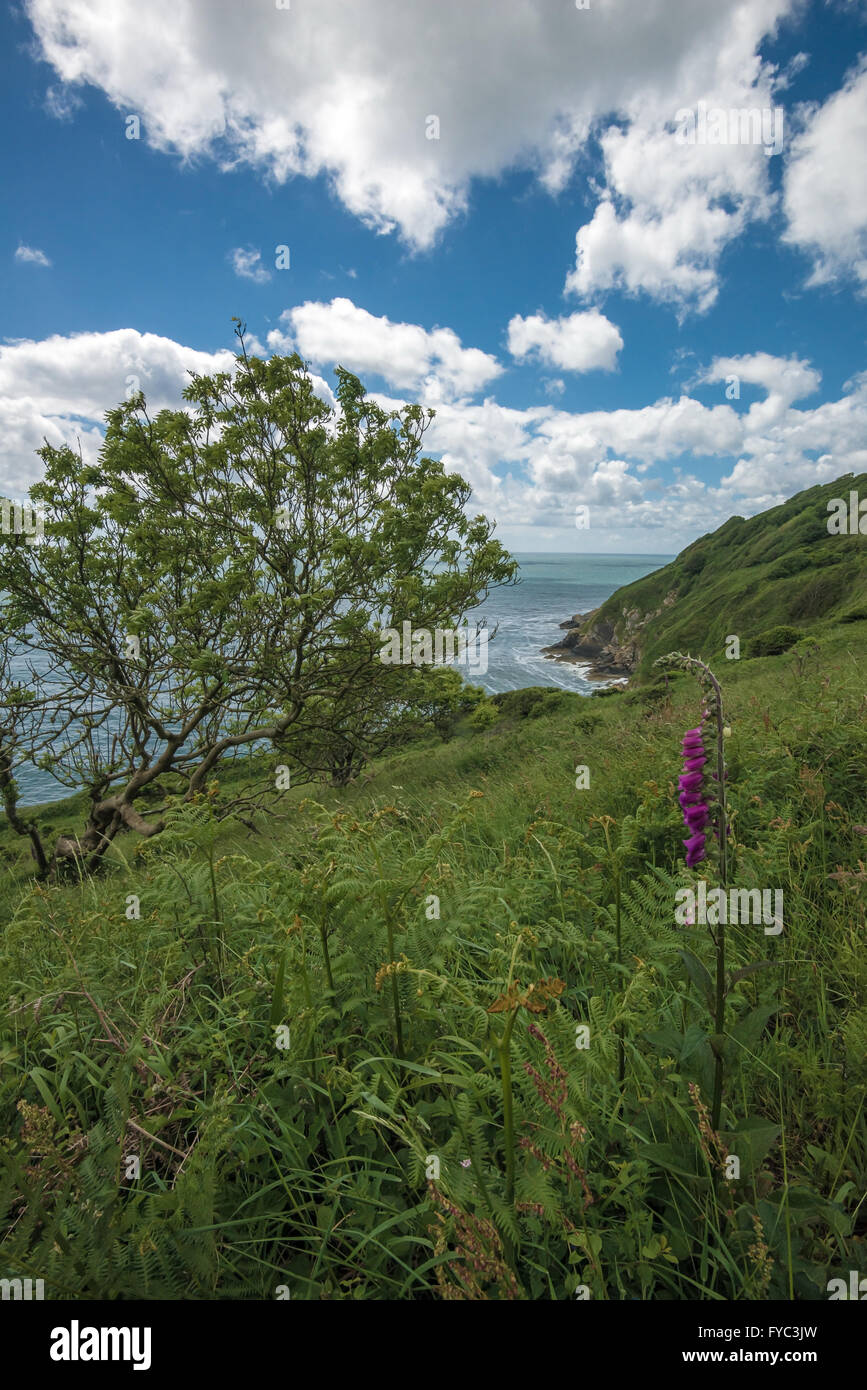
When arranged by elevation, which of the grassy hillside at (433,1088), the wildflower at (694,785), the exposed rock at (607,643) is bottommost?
the grassy hillside at (433,1088)

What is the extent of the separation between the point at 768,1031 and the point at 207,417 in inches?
556

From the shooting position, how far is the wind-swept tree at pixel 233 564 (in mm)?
11805

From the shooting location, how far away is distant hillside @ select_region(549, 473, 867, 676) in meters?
45.3

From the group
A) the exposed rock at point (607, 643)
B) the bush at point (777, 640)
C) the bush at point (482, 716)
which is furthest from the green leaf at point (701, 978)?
the exposed rock at point (607, 643)

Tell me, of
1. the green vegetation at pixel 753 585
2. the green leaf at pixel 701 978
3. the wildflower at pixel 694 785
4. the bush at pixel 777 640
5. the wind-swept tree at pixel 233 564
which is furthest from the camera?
the green vegetation at pixel 753 585

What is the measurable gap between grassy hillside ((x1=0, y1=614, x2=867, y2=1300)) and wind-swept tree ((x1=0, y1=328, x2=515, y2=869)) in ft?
29.1

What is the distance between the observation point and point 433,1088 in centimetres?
223

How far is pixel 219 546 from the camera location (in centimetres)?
1289

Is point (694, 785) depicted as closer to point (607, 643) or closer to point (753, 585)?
point (753, 585)

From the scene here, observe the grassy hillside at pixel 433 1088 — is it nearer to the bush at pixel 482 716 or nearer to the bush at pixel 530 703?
the bush at pixel 482 716

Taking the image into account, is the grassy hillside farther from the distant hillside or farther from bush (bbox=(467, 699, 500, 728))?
the distant hillside

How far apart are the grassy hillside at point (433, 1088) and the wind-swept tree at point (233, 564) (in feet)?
29.1

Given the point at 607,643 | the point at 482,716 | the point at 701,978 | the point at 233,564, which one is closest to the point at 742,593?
the point at 607,643
